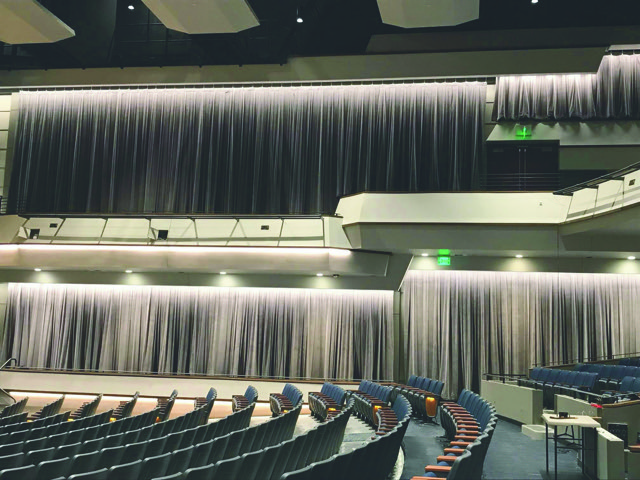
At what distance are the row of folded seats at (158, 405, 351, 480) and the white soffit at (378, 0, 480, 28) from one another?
793 cm

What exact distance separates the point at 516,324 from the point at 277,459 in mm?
10705

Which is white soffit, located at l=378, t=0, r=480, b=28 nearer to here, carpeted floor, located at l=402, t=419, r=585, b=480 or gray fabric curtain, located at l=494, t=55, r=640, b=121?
gray fabric curtain, located at l=494, t=55, r=640, b=121

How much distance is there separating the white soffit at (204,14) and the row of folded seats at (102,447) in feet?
24.1

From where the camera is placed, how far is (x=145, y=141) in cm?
1602

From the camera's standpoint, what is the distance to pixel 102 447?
5.34 metres

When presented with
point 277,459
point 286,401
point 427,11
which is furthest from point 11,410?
point 427,11

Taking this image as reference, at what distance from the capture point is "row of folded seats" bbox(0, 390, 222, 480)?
13.3ft

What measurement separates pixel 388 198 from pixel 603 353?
6.01 meters

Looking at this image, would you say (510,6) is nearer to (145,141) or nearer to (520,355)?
(520,355)

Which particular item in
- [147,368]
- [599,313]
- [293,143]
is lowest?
[147,368]

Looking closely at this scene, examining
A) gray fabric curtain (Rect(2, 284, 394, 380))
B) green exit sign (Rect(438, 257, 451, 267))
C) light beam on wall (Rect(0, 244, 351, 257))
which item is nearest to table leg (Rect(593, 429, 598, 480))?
light beam on wall (Rect(0, 244, 351, 257))

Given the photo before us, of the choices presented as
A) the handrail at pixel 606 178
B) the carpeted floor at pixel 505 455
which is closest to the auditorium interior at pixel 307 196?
the handrail at pixel 606 178

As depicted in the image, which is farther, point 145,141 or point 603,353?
point 145,141

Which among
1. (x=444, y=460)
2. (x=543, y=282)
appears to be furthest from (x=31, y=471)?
(x=543, y=282)
